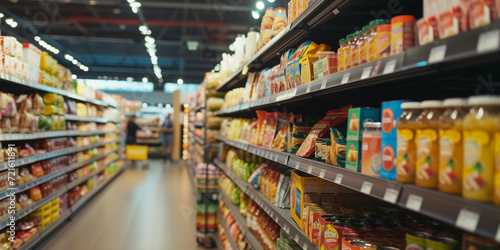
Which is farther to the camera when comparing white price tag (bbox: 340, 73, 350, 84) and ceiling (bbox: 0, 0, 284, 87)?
ceiling (bbox: 0, 0, 284, 87)

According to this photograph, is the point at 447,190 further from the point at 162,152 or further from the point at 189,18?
the point at 162,152

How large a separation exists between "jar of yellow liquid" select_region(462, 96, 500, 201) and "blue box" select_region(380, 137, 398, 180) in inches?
12.2

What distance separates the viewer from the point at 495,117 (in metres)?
0.84

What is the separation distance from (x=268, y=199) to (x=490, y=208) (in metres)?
2.08

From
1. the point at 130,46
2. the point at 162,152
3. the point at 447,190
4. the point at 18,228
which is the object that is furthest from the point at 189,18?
the point at 447,190

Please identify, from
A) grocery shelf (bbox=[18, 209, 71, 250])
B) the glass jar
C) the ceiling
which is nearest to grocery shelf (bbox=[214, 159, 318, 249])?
the glass jar

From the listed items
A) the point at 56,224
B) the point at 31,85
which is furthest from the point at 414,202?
the point at 56,224

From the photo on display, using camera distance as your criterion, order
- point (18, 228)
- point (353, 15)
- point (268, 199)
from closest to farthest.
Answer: point (353, 15), point (268, 199), point (18, 228)

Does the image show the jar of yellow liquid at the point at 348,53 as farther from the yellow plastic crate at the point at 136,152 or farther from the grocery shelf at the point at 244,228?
the yellow plastic crate at the point at 136,152

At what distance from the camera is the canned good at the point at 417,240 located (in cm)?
120

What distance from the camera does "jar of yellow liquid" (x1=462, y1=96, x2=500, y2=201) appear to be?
85 centimetres

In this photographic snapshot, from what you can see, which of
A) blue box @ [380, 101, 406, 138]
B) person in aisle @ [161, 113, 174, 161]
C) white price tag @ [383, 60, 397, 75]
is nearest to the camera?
white price tag @ [383, 60, 397, 75]

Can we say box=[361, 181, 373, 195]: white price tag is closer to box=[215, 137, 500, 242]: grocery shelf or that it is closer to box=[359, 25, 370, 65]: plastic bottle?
box=[215, 137, 500, 242]: grocery shelf

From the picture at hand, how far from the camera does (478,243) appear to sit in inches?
37.3
